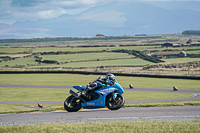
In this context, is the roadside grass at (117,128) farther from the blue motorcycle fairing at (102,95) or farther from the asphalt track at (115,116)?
the blue motorcycle fairing at (102,95)

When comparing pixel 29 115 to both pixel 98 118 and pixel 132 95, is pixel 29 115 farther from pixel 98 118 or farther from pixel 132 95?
pixel 132 95

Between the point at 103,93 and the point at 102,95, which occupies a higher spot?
the point at 103,93

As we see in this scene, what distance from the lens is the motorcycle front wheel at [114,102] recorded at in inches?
651

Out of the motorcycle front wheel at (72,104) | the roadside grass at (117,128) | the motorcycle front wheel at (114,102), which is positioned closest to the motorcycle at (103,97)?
the motorcycle front wheel at (114,102)

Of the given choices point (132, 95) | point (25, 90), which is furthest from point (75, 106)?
point (25, 90)

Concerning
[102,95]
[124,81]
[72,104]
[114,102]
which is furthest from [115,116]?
[124,81]

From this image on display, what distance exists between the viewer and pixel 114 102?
1664 centimetres

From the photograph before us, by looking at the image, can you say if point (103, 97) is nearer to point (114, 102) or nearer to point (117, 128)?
point (114, 102)

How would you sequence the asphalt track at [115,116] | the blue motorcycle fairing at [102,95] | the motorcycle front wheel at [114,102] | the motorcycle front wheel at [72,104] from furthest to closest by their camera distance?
the motorcycle front wheel at [72,104] → the motorcycle front wheel at [114,102] → the blue motorcycle fairing at [102,95] → the asphalt track at [115,116]

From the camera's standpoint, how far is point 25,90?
50.3 metres

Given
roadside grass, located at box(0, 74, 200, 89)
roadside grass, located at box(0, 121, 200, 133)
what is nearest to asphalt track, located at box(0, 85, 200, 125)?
roadside grass, located at box(0, 121, 200, 133)

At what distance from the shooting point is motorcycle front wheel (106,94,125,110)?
1655 cm

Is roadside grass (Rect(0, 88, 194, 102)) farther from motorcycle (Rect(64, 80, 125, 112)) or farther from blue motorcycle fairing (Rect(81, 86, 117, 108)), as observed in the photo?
blue motorcycle fairing (Rect(81, 86, 117, 108))

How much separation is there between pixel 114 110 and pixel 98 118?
7.22ft
